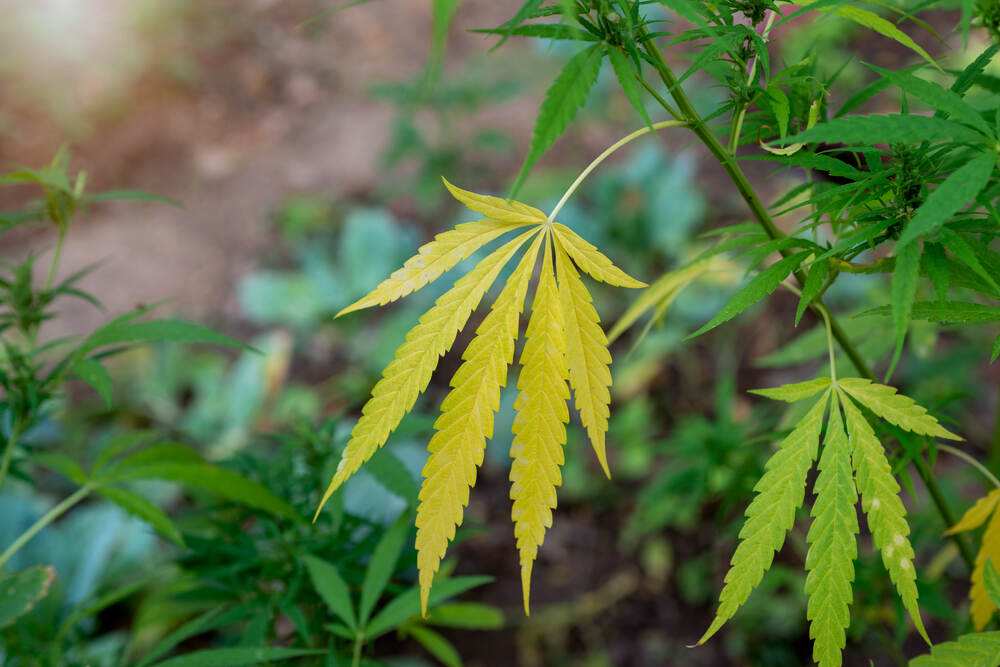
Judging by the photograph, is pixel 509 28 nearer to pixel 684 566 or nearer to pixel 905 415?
pixel 905 415

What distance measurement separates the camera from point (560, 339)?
647mm

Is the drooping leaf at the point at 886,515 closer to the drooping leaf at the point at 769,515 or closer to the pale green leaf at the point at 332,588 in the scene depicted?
the drooping leaf at the point at 769,515

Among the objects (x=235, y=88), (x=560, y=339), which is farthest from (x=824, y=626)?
(x=235, y=88)

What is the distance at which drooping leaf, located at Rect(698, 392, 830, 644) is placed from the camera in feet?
2.08

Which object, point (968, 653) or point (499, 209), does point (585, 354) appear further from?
point (968, 653)

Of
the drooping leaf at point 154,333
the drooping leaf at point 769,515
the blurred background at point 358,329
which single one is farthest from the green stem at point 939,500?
the drooping leaf at point 154,333

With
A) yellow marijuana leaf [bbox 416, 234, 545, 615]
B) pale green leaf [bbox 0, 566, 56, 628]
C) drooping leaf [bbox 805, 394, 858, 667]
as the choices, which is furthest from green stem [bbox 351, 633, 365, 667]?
drooping leaf [bbox 805, 394, 858, 667]

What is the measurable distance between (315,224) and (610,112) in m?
1.65

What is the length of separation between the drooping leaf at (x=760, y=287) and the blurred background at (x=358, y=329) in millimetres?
333

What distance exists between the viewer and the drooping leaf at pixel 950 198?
0.53m

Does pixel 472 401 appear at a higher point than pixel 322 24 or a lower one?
lower

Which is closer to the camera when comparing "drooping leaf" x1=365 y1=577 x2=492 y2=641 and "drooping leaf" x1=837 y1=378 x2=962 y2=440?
"drooping leaf" x1=837 y1=378 x2=962 y2=440

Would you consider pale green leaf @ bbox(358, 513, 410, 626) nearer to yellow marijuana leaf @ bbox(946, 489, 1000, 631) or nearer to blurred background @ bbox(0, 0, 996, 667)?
blurred background @ bbox(0, 0, 996, 667)

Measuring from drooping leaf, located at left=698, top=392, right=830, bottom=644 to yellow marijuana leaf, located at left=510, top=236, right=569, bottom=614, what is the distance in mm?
176
